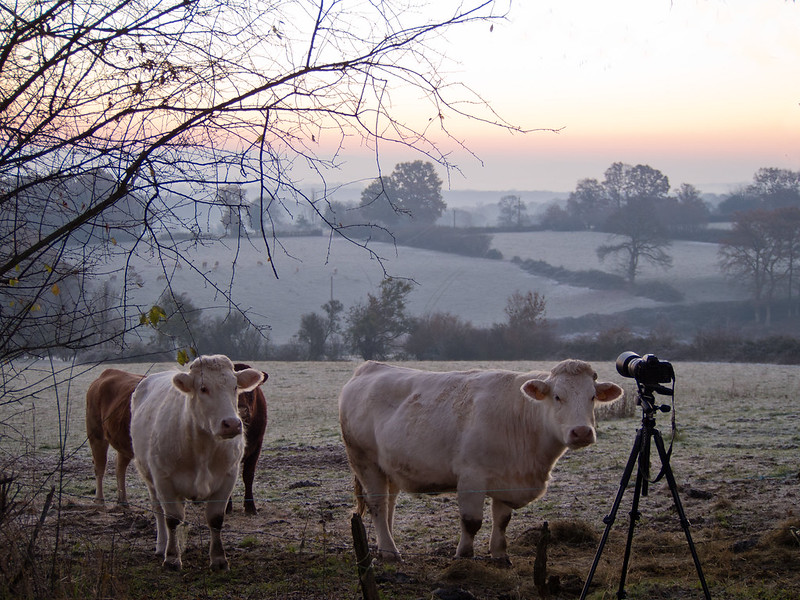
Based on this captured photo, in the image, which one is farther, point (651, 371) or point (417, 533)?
point (417, 533)

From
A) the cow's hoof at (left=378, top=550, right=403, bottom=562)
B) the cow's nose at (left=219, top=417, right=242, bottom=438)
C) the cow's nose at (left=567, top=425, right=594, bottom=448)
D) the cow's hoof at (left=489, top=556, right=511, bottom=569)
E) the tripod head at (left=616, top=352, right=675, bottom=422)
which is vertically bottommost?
the cow's hoof at (left=378, top=550, right=403, bottom=562)

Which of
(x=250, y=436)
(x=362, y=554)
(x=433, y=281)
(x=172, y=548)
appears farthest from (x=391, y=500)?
(x=433, y=281)

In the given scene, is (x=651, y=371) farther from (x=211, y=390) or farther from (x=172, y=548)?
(x=172, y=548)

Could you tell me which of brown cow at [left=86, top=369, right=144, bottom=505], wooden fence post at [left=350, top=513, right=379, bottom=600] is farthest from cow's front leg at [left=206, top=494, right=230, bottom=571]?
brown cow at [left=86, top=369, right=144, bottom=505]

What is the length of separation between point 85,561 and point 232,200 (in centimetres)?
249

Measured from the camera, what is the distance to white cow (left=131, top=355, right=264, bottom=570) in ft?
20.6

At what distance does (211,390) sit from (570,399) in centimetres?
292

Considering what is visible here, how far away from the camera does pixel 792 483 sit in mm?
8852

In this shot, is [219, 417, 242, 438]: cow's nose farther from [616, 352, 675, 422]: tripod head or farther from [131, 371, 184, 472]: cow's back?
[616, 352, 675, 422]: tripod head

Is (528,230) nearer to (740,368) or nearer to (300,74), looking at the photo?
(740,368)

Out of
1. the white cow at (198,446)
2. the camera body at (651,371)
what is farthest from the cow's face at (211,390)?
the camera body at (651,371)

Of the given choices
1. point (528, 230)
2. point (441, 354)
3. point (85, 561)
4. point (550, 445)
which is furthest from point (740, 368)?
point (528, 230)

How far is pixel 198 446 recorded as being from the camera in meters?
6.46

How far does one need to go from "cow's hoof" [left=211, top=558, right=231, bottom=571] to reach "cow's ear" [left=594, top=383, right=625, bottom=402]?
10.9ft
